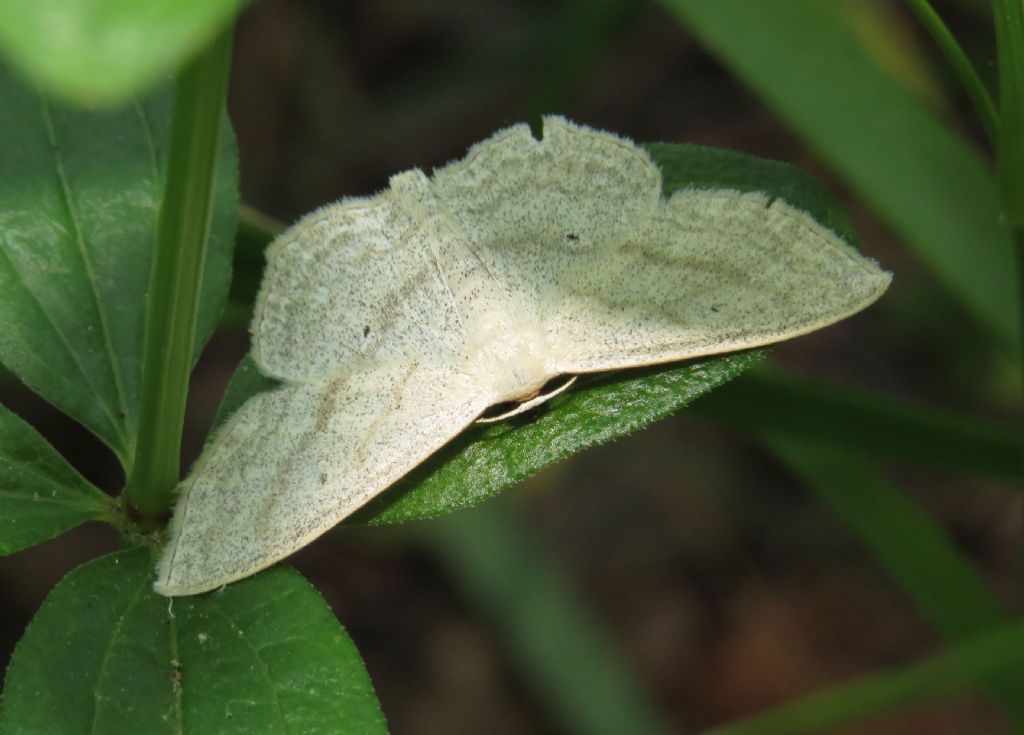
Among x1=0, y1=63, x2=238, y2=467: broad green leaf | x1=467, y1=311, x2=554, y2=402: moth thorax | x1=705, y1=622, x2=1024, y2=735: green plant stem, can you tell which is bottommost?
x1=705, y1=622, x2=1024, y2=735: green plant stem

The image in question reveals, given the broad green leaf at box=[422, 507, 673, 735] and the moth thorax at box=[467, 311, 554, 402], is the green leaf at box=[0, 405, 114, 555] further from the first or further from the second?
the broad green leaf at box=[422, 507, 673, 735]

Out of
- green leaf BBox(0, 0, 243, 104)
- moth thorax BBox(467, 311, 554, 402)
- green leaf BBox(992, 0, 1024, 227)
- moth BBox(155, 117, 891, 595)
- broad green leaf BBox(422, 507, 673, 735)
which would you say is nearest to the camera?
green leaf BBox(0, 0, 243, 104)

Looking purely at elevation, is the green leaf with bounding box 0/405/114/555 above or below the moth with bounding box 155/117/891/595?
below

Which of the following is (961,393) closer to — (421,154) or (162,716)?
(421,154)

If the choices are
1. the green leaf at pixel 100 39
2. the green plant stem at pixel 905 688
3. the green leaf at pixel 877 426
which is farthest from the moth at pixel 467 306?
the green plant stem at pixel 905 688

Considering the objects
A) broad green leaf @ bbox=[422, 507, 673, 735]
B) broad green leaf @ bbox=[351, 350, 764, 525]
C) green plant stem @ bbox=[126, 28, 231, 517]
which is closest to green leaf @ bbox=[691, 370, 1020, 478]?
broad green leaf @ bbox=[351, 350, 764, 525]

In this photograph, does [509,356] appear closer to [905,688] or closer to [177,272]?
[177,272]

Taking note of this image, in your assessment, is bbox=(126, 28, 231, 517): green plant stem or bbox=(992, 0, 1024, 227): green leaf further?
bbox=(992, 0, 1024, 227): green leaf

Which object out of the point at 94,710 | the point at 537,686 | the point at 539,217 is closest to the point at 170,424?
the point at 94,710
